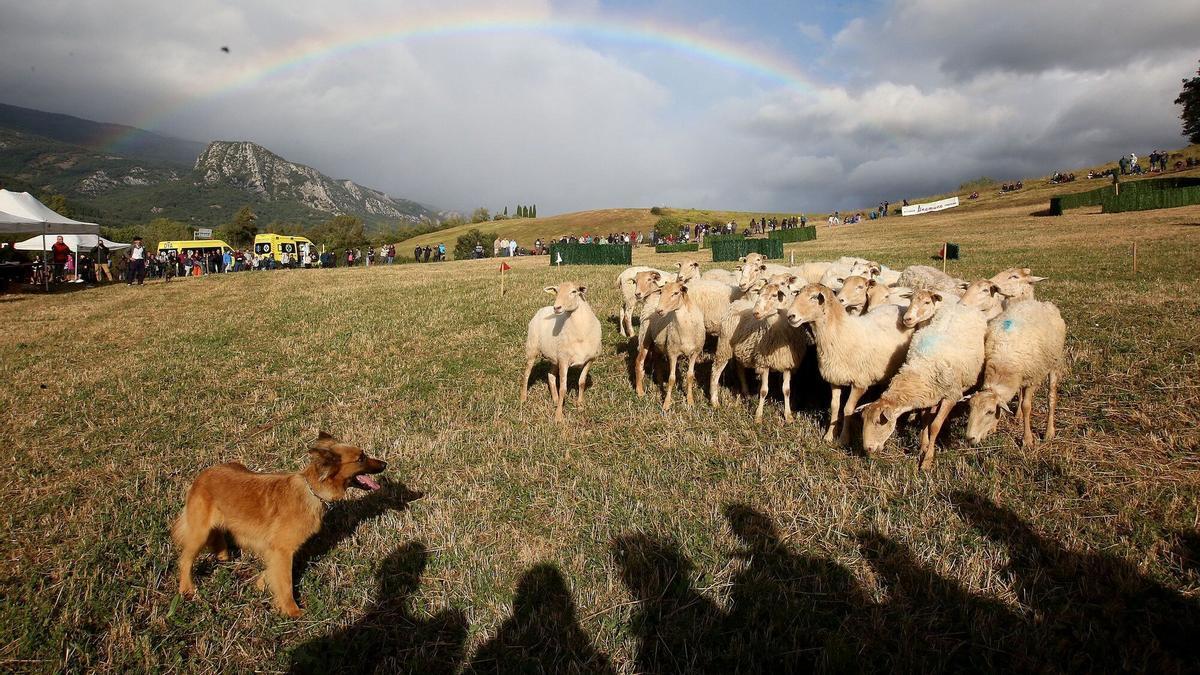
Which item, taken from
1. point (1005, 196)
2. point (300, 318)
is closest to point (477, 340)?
point (300, 318)

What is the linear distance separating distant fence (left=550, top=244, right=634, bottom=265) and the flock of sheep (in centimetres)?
3147

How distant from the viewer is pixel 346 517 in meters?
5.31

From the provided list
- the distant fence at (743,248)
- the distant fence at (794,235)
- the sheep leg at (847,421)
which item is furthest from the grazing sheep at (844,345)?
the distant fence at (794,235)

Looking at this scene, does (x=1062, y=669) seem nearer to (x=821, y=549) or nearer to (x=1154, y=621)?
(x=1154, y=621)

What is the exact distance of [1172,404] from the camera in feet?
22.4

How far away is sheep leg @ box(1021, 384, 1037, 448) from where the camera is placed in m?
6.38

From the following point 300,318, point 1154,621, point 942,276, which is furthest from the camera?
point 300,318

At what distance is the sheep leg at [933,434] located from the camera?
5964mm

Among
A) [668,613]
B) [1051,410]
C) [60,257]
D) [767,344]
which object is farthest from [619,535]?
[60,257]

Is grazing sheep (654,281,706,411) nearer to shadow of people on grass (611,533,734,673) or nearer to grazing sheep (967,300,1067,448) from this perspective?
grazing sheep (967,300,1067,448)

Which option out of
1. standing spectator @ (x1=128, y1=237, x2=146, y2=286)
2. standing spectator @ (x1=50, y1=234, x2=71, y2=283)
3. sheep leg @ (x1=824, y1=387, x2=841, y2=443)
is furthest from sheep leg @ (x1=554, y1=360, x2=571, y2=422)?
standing spectator @ (x1=50, y1=234, x2=71, y2=283)

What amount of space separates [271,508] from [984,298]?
9.10 metres

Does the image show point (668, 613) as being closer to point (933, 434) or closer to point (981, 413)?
point (933, 434)

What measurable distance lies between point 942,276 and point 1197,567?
318 inches
